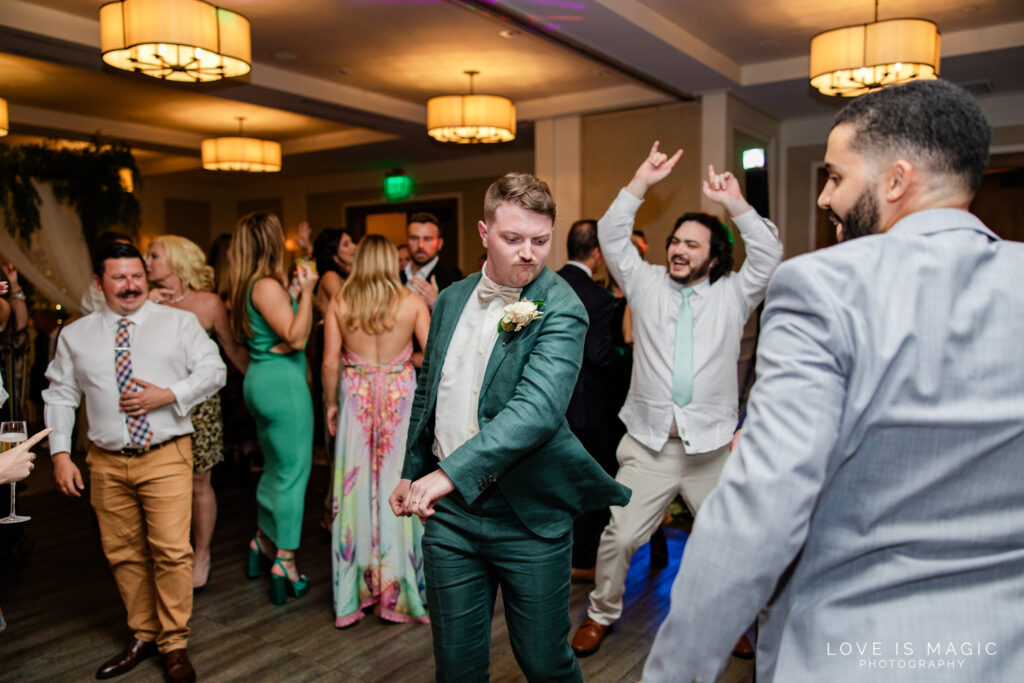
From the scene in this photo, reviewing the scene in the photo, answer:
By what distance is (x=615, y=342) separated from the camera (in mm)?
4039

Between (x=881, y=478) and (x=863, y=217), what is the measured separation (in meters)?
0.37

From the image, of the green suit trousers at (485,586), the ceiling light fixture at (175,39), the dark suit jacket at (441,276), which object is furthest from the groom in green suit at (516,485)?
the ceiling light fixture at (175,39)

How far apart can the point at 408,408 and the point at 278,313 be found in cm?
72

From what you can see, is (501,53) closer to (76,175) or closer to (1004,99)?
(76,175)

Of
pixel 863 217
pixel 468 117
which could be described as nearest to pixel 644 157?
pixel 468 117

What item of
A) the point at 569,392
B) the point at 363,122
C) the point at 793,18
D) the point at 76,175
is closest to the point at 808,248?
the point at 793,18

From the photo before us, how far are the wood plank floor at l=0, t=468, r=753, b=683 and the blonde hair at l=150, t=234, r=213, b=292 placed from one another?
1.42m

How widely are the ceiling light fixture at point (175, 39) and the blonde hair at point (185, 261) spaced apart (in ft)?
3.51

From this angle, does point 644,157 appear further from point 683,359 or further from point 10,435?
point 10,435

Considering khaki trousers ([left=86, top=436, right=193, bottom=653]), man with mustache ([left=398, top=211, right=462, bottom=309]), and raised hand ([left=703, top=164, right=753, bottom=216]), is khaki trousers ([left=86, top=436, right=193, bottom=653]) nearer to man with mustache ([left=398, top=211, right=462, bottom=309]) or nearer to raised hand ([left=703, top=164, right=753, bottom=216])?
man with mustache ([left=398, top=211, right=462, bottom=309])

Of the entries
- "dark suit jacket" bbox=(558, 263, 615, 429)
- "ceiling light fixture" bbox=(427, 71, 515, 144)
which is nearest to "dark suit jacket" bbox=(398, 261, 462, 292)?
"dark suit jacket" bbox=(558, 263, 615, 429)

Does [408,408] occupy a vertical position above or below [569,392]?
below

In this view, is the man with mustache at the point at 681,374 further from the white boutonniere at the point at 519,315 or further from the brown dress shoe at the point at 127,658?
the brown dress shoe at the point at 127,658

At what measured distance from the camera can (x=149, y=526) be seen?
2.61 m
